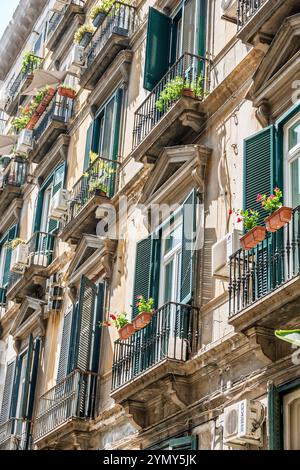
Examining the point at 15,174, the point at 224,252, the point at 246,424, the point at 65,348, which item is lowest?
the point at 246,424

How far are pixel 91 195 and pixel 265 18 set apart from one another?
223 inches

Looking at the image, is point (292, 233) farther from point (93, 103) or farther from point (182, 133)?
point (93, 103)

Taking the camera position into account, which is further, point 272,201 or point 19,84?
point 19,84

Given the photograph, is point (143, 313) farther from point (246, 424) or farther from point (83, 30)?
point (83, 30)

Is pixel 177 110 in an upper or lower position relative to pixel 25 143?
lower

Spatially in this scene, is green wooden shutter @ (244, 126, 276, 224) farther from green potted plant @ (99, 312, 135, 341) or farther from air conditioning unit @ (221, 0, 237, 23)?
green potted plant @ (99, 312, 135, 341)

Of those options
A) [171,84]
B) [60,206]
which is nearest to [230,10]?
[171,84]

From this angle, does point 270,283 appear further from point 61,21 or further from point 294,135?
point 61,21

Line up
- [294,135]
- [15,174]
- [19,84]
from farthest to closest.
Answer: [19,84] → [15,174] → [294,135]

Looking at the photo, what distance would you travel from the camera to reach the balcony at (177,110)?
12.7 metres

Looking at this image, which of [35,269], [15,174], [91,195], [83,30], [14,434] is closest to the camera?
[91,195]

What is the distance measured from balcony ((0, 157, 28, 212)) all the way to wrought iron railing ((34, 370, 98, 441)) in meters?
8.39

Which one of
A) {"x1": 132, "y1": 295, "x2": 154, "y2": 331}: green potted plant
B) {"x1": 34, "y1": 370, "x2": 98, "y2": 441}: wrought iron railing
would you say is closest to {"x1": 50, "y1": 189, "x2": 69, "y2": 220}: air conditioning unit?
{"x1": 34, "y1": 370, "x2": 98, "y2": 441}: wrought iron railing

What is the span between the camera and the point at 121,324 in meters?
12.8
